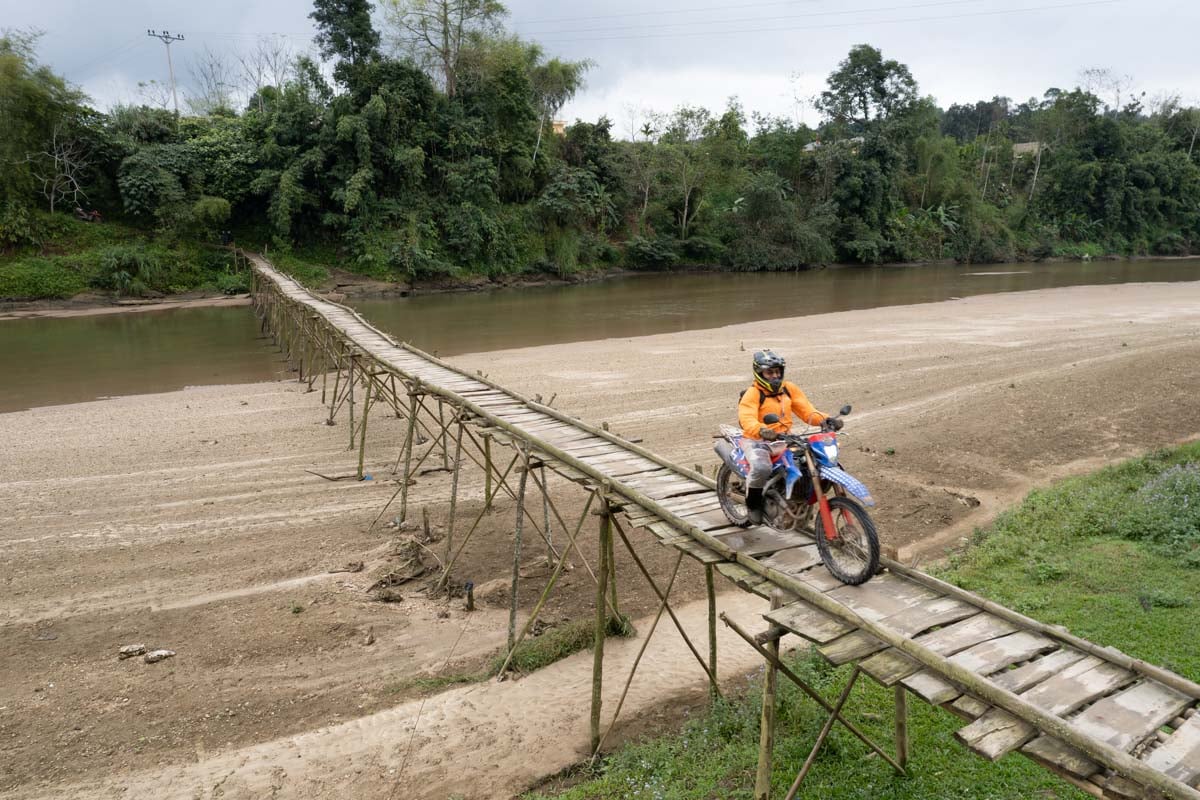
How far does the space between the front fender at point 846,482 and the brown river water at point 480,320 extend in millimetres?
12896

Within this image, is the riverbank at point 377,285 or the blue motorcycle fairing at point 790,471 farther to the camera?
the riverbank at point 377,285

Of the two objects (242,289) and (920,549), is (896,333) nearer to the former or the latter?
(920,549)

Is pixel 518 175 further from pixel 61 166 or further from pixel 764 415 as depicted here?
pixel 764 415

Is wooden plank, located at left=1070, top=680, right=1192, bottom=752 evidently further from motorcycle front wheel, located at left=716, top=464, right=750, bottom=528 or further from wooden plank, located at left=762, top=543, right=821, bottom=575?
motorcycle front wheel, located at left=716, top=464, right=750, bottom=528

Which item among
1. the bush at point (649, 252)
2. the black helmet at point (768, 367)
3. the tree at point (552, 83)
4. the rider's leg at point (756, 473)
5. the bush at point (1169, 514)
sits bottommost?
the bush at point (1169, 514)

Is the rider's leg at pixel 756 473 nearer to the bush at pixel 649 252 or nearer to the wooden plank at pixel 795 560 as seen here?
the wooden plank at pixel 795 560

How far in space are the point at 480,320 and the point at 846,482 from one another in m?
26.1

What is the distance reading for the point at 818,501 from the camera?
17.7ft

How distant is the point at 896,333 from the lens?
23.3m

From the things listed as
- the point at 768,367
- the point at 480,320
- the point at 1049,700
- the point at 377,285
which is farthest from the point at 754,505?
the point at 377,285

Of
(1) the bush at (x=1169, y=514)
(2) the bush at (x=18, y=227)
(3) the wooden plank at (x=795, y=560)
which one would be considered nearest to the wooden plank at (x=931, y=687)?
(3) the wooden plank at (x=795, y=560)

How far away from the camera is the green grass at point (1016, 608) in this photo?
5332 millimetres

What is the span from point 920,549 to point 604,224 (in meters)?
38.6

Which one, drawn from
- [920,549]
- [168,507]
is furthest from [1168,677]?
[168,507]
